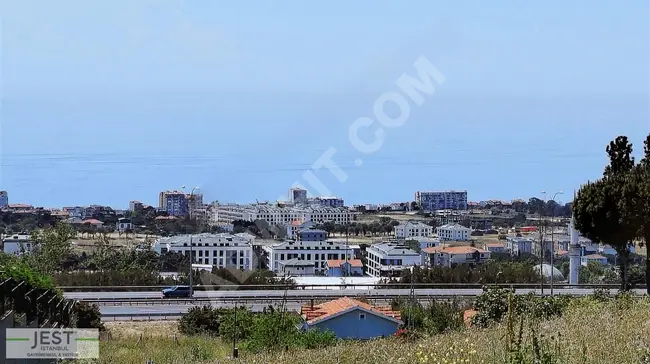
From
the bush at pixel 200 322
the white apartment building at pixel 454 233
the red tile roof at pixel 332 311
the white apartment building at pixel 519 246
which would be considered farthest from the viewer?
the white apartment building at pixel 454 233

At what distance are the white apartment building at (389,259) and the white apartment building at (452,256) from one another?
1.08m

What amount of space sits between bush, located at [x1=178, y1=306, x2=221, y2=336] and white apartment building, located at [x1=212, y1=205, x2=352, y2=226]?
34858 millimetres

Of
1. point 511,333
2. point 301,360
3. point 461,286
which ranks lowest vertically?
point 461,286

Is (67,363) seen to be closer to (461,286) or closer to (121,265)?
(461,286)

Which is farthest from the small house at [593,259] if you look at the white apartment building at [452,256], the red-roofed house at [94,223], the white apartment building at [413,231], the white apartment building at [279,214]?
the red-roofed house at [94,223]

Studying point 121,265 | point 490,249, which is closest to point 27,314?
point 121,265

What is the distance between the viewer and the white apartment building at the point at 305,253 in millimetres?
A: 51594

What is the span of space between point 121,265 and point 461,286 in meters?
18.1

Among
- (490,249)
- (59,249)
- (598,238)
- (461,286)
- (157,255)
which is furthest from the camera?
(490,249)

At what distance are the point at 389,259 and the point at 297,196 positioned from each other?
1662 inches

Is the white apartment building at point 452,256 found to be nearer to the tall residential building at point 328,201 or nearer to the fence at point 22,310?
the tall residential building at point 328,201

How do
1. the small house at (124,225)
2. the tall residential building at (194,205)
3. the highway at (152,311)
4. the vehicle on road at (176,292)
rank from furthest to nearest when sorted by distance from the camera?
1. the small house at (124,225)
2. the tall residential building at (194,205)
3. the vehicle on road at (176,292)
4. the highway at (152,311)

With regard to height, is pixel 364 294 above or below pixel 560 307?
below

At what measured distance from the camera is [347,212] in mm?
91812
